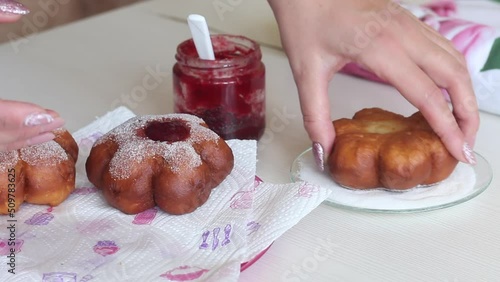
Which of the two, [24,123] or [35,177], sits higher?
[24,123]

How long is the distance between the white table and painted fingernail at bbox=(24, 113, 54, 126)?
0.21m

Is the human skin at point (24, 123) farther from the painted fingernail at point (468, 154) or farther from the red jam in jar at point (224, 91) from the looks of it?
the painted fingernail at point (468, 154)

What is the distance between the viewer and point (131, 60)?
1100mm

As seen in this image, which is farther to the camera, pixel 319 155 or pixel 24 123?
pixel 319 155

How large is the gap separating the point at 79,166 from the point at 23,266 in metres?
0.19

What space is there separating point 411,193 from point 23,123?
38 centimetres

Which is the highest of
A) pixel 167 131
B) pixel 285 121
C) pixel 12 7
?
pixel 12 7

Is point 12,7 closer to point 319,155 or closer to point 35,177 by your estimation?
point 35,177

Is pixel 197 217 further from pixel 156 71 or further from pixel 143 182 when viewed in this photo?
pixel 156 71

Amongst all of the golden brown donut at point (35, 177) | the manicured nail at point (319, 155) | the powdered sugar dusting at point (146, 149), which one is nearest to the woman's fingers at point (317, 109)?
the manicured nail at point (319, 155)

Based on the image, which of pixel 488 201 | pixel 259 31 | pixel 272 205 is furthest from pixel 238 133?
pixel 259 31

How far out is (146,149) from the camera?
0.65 metres

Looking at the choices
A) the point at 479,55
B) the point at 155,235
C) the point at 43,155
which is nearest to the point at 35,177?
the point at 43,155

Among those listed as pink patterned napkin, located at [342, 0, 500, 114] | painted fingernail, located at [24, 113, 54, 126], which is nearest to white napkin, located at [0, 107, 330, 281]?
painted fingernail, located at [24, 113, 54, 126]
